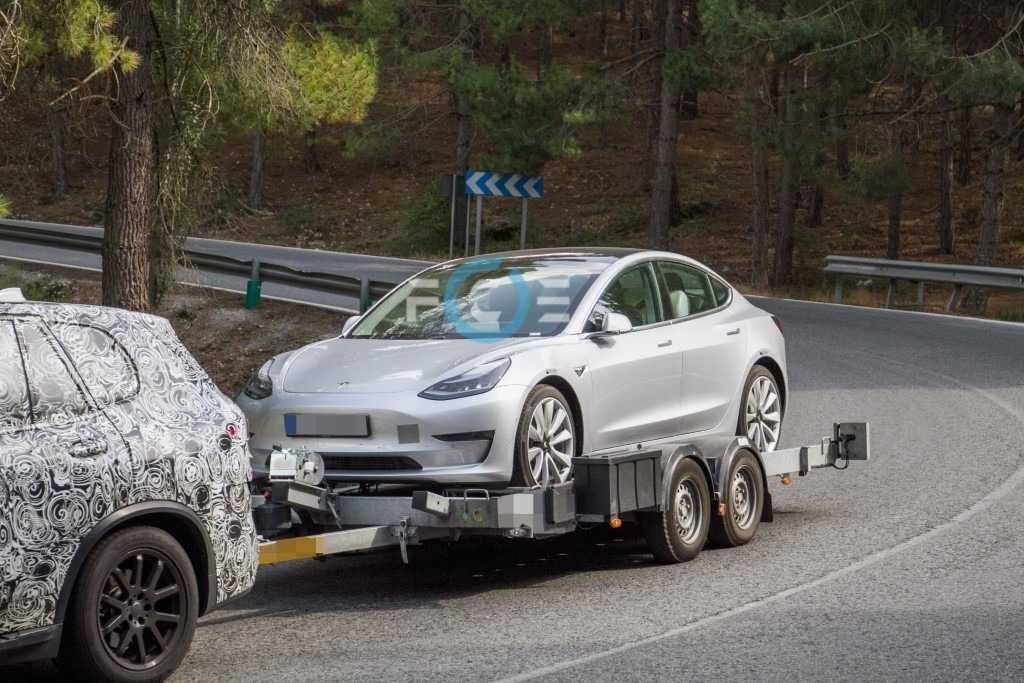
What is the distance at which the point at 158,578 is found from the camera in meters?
6.24

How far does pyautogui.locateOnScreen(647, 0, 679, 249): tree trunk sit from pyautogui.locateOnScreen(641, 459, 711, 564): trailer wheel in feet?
82.8

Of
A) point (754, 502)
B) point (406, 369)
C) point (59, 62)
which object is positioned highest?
point (59, 62)

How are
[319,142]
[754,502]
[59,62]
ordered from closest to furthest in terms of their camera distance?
[754,502] → [59,62] → [319,142]

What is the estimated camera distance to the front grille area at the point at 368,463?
26.7 ft

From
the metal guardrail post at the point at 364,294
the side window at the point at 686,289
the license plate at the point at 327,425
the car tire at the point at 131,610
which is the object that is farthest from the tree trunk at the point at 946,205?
the car tire at the point at 131,610

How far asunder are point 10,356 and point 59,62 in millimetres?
12990

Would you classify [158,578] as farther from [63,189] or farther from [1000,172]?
[63,189]

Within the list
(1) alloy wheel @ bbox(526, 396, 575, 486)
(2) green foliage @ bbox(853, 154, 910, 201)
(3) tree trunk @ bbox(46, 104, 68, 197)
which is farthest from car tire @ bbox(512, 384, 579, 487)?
(3) tree trunk @ bbox(46, 104, 68, 197)

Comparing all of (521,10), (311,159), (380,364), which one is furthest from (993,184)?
(311,159)

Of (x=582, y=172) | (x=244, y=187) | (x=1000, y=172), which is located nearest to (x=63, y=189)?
(x=244, y=187)

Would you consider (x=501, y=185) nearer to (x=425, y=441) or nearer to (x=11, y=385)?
(x=425, y=441)

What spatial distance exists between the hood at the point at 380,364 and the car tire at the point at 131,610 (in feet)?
7.32

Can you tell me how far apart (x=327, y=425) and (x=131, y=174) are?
10.3 meters

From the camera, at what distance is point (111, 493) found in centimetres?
600
